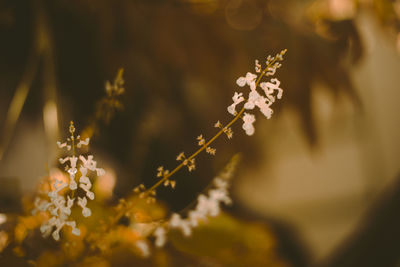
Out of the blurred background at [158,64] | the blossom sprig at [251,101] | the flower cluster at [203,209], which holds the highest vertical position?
the blurred background at [158,64]

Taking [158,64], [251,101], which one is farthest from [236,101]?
[158,64]

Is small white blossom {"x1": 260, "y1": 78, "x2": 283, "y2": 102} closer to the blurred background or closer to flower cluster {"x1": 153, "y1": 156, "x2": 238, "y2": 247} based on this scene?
flower cluster {"x1": 153, "y1": 156, "x2": 238, "y2": 247}

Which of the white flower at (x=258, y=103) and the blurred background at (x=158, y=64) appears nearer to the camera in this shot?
the white flower at (x=258, y=103)

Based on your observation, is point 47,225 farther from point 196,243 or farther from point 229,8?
point 229,8

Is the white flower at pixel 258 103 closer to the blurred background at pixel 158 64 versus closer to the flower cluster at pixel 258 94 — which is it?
the flower cluster at pixel 258 94

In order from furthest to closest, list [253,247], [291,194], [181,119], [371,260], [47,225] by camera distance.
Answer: [291,194] < [371,260] < [181,119] < [253,247] < [47,225]

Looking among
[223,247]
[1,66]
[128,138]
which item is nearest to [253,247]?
[223,247]

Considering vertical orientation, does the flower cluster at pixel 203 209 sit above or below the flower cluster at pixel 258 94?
below

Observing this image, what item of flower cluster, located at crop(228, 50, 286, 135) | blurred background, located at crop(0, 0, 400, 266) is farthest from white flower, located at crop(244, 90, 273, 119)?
blurred background, located at crop(0, 0, 400, 266)

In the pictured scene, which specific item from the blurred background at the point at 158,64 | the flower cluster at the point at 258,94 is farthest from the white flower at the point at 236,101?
the blurred background at the point at 158,64

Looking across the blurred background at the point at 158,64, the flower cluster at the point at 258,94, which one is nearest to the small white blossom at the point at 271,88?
the flower cluster at the point at 258,94

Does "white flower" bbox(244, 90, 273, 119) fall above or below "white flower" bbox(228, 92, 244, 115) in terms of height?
below
